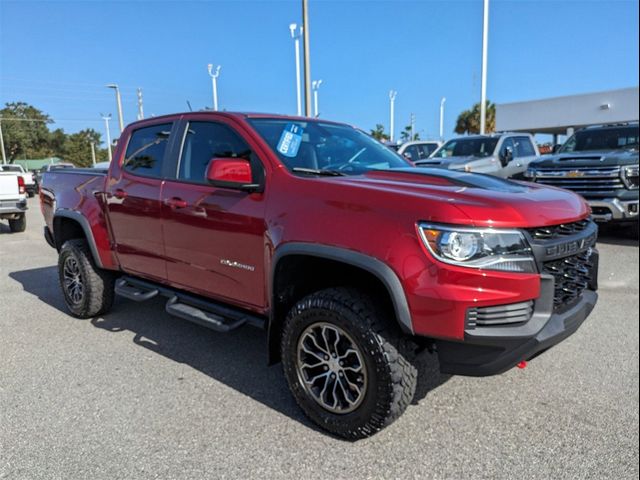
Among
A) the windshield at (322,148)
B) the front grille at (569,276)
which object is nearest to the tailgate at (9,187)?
the windshield at (322,148)

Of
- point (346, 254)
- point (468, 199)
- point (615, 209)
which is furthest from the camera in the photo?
point (615, 209)

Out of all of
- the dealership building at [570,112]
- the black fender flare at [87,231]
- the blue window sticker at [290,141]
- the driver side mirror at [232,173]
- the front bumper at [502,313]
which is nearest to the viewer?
the front bumper at [502,313]

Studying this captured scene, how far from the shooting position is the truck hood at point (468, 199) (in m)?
2.35

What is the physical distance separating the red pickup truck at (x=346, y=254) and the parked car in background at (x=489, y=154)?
699cm

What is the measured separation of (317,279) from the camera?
3117 millimetres

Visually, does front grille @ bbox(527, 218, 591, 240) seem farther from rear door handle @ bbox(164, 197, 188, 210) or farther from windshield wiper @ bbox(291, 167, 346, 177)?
rear door handle @ bbox(164, 197, 188, 210)

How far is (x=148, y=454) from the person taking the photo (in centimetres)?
270

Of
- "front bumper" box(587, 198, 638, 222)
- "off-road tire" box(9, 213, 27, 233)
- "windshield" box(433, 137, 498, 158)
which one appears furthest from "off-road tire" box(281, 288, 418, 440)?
"off-road tire" box(9, 213, 27, 233)

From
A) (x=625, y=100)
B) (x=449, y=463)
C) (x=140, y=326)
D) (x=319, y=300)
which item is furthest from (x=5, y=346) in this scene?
(x=625, y=100)

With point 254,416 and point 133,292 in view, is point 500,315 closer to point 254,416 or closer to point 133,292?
point 254,416

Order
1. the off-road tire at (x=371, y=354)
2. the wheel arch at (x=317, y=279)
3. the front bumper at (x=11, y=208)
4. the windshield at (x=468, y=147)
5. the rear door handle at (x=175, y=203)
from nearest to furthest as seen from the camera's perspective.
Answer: the wheel arch at (x=317, y=279) < the off-road tire at (x=371, y=354) < the rear door handle at (x=175, y=203) < the windshield at (x=468, y=147) < the front bumper at (x=11, y=208)

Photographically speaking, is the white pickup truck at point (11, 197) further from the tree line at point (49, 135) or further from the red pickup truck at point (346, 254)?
the red pickup truck at point (346, 254)

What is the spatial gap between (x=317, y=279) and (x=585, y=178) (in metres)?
7.11

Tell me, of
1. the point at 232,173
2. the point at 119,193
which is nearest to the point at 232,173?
the point at 232,173
